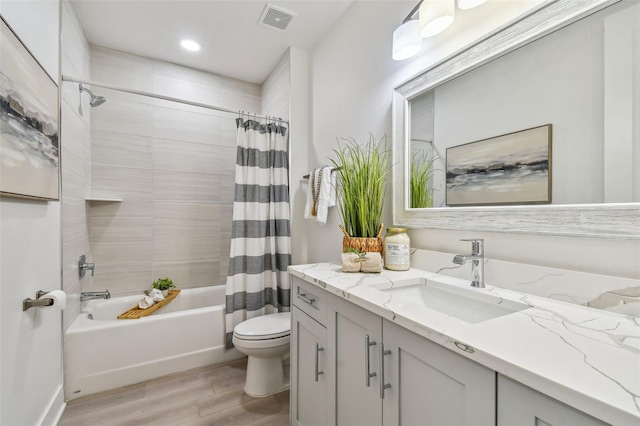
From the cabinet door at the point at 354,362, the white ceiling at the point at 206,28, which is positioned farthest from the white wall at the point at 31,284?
the cabinet door at the point at 354,362

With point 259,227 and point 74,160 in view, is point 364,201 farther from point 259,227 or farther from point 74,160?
point 74,160

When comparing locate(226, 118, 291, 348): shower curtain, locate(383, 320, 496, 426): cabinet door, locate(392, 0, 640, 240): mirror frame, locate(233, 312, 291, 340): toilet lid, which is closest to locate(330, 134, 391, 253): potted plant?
locate(392, 0, 640, 240): mirror frame

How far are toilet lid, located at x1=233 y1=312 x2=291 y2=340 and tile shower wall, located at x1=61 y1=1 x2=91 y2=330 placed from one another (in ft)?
3.52

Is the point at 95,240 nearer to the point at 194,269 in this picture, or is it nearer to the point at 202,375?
the point at 194,269

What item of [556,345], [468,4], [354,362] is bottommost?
[354,362]

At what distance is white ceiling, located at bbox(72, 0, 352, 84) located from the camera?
1885 millimetres

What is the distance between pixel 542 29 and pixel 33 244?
2240mm

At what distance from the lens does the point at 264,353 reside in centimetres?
172

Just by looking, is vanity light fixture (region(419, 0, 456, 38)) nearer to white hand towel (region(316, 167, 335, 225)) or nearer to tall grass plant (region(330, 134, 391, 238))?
tall grass plant (region(330, 134, 391, 238))

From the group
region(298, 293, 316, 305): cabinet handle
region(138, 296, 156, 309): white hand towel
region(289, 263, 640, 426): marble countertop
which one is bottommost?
region(138, 296, 156, 309): white hand towel

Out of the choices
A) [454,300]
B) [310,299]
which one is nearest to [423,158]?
[454,300]

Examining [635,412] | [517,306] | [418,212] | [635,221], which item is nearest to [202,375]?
[418,212]

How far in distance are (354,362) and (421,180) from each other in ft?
2.89

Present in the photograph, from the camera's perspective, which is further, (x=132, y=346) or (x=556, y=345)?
(x=132, y=346)
